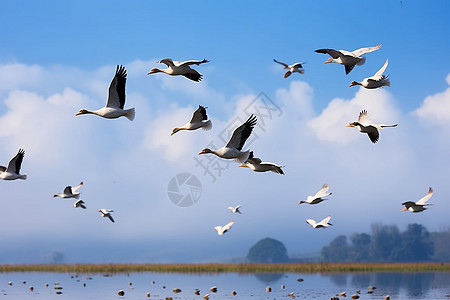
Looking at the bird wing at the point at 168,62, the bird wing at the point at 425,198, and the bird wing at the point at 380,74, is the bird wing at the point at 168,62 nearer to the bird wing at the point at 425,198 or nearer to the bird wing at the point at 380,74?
the bird wing at the point at 380,74

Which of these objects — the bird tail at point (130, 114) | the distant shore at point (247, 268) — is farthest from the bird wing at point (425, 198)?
the distant shore at point (247, 268)

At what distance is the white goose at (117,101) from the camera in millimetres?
18047

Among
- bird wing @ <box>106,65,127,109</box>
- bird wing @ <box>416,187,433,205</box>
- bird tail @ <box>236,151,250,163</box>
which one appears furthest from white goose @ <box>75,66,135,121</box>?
bird wing @ <box>416,187,433,205</box>

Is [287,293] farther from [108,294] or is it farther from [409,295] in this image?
[108,294]

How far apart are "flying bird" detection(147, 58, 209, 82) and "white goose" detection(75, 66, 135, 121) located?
1336mm

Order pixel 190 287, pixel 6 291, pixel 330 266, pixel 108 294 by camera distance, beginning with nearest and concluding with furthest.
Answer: pixel 108 294 → pixel 6 291 → pixel 190 287 → pixel 330 266

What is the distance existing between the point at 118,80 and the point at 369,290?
20873 mm

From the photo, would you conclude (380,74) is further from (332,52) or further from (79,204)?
(79,204)

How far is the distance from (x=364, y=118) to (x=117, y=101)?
840 cm

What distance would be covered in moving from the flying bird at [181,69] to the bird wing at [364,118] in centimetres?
553

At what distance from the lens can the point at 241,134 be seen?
17.0m

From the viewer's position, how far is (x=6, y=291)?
34531 mm

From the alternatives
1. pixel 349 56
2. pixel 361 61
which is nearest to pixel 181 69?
pixel 349 56

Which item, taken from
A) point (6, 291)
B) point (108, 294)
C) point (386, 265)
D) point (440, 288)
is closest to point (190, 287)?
point (108, 294)
